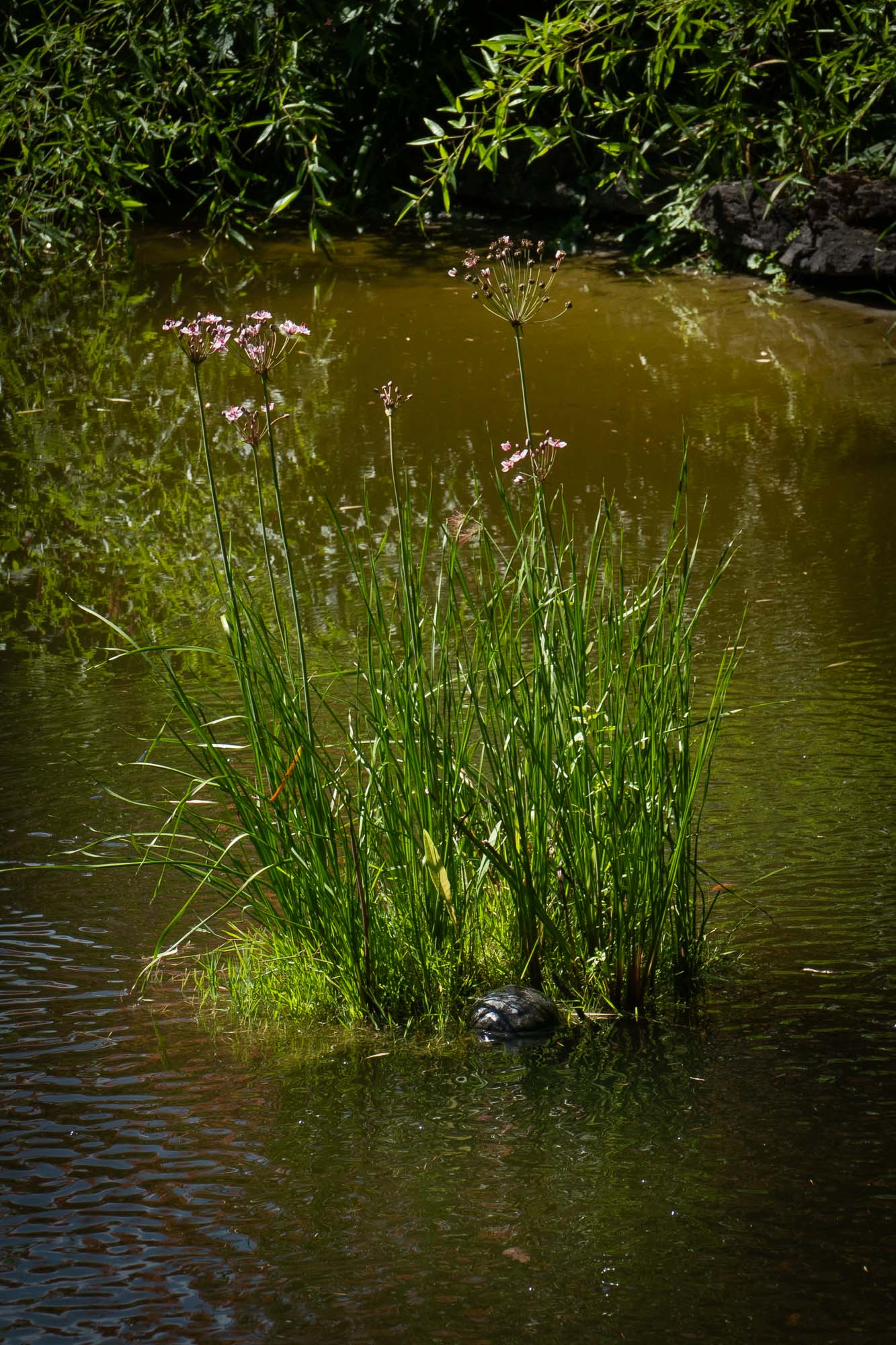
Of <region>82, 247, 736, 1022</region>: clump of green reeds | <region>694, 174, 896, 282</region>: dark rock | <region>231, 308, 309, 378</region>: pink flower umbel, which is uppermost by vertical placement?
<region>231, 308, 309, 378</region>: pink flower umbel

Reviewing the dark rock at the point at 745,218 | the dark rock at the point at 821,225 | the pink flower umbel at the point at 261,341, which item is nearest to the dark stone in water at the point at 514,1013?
the pink flower umbel at the point at 261,341

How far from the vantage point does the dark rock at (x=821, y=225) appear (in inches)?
247

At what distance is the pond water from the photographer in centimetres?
153

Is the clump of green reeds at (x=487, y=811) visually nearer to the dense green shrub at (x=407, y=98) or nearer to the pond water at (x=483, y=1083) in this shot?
the pond water at (x=483, y=1083)

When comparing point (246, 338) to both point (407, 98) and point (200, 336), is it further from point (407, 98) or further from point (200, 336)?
point (407, 98)

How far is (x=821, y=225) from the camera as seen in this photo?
21.2 feet

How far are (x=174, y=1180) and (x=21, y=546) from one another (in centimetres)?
299

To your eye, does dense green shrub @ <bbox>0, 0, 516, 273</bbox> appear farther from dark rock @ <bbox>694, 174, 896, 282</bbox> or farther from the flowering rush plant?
the flowering rush plant

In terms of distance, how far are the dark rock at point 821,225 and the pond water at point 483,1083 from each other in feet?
7.34

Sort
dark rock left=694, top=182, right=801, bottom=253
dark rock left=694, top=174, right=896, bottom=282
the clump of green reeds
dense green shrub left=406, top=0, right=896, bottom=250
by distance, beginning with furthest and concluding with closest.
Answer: dark rock left=694, top=182, right=801, bottom=253 → dark rock left=694, top=174, right=896, bottom=282 → dense green shrub left=406, top=0, right=896, bottom=250 → the clump of green reeds

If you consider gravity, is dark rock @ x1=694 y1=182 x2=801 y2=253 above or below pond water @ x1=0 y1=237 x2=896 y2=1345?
above

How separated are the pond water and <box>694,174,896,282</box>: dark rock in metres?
2.24

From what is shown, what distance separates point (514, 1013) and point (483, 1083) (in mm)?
122

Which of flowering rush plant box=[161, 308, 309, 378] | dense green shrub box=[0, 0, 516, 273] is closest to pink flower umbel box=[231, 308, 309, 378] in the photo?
flowering rush plant box=[161, 308, 309, 378]
